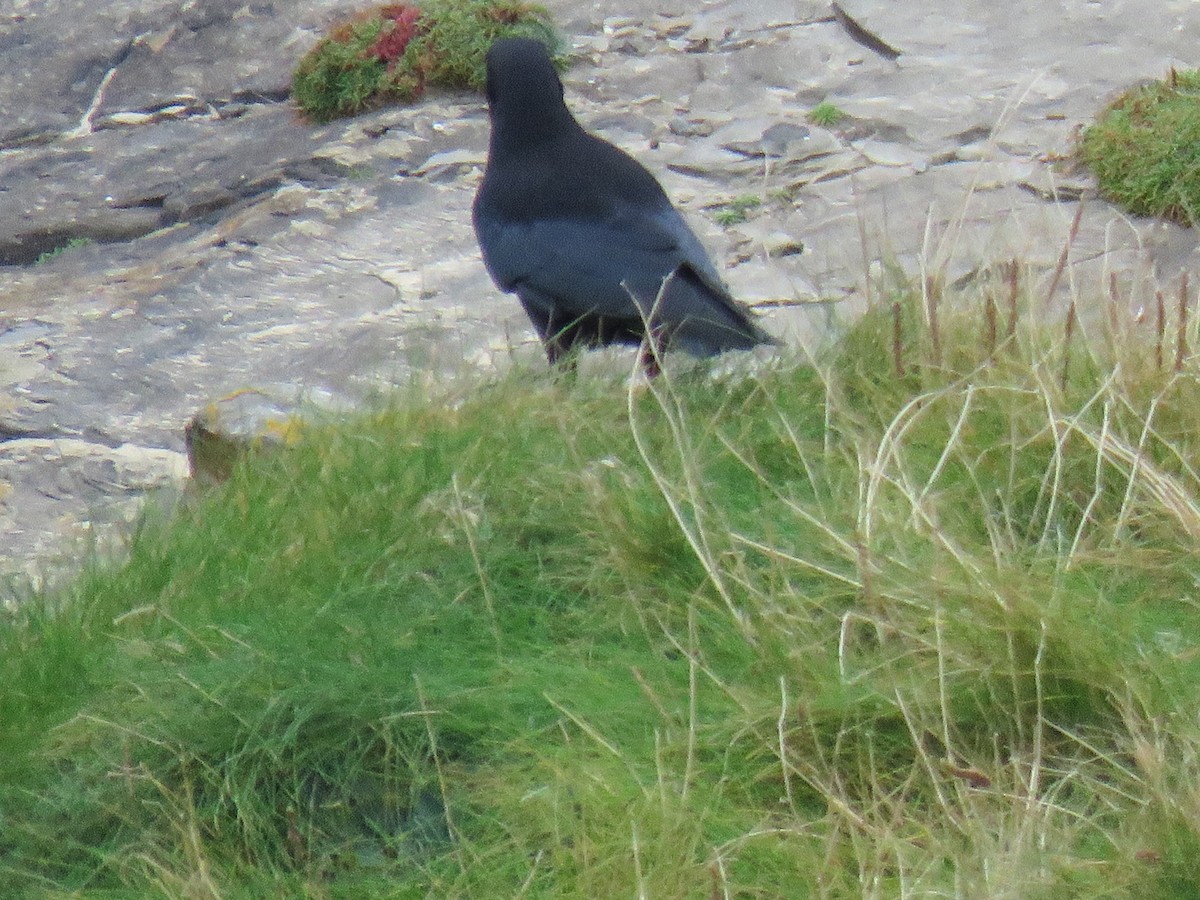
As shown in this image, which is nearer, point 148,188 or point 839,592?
point 839,592

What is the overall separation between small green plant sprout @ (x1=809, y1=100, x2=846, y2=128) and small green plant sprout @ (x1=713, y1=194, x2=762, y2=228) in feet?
2.60

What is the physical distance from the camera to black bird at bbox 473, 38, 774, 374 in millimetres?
4934

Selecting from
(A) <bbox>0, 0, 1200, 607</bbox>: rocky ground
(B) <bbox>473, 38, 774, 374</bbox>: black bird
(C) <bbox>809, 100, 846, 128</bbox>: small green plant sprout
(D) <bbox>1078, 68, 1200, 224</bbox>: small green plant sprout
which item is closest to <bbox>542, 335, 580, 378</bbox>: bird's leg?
(B) <bbox>473, 38, 774, 374</bbox>: black bird

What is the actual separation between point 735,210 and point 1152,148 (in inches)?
62.9

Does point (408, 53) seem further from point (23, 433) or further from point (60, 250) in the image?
point (23, 433)

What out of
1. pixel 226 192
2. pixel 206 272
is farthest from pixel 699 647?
pixel 226 192

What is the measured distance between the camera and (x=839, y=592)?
125 inches

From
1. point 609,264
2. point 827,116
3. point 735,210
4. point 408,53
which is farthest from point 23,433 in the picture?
point 827,116

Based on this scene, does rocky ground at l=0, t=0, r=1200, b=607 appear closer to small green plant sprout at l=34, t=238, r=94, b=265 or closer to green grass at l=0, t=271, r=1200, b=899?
small green plant sprout at l=34, t=238, r=94, b=265

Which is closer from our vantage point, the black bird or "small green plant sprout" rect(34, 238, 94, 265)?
the black bird

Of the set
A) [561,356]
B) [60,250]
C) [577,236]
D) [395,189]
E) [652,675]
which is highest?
[577,236]

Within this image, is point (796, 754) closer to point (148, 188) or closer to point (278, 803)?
point (278, 803)

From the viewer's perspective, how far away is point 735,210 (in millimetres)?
6805

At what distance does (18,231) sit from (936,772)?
6201 millimetres
